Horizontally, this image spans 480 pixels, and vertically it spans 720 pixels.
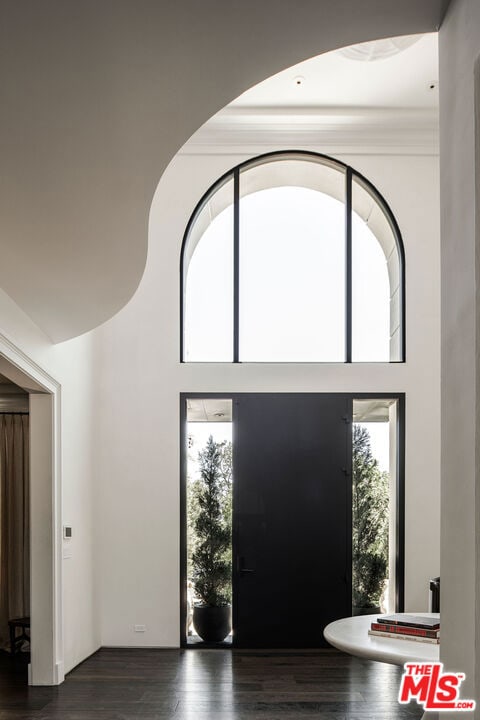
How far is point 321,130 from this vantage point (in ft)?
26.7

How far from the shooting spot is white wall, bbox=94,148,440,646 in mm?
7836

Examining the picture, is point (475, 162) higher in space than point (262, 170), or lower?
lower

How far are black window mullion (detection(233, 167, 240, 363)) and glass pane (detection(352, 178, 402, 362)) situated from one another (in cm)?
118

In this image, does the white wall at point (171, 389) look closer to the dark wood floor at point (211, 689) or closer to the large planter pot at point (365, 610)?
the large planter pot at point (365, 610)

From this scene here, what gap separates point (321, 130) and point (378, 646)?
5579 millimetres

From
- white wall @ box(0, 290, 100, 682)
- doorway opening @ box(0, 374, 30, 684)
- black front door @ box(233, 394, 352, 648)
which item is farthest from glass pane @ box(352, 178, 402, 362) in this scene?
doorway opening @ box(0, 374, 30, 684)

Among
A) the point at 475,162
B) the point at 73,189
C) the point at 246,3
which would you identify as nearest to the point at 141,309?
the point at 73,189

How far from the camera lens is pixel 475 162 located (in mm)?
2000

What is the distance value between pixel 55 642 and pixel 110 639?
1.49 m

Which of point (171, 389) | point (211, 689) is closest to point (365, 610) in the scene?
point (211, 689)

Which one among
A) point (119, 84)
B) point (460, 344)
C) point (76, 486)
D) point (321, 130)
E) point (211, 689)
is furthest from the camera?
point (321, 130)

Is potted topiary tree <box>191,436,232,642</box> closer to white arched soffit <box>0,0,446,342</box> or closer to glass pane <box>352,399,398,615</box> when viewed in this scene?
glass pane <box>352,399,398,615</box>

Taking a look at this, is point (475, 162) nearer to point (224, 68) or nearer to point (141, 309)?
point (224, 68)

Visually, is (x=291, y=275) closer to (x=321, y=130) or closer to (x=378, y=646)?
(x=321, y=130)
